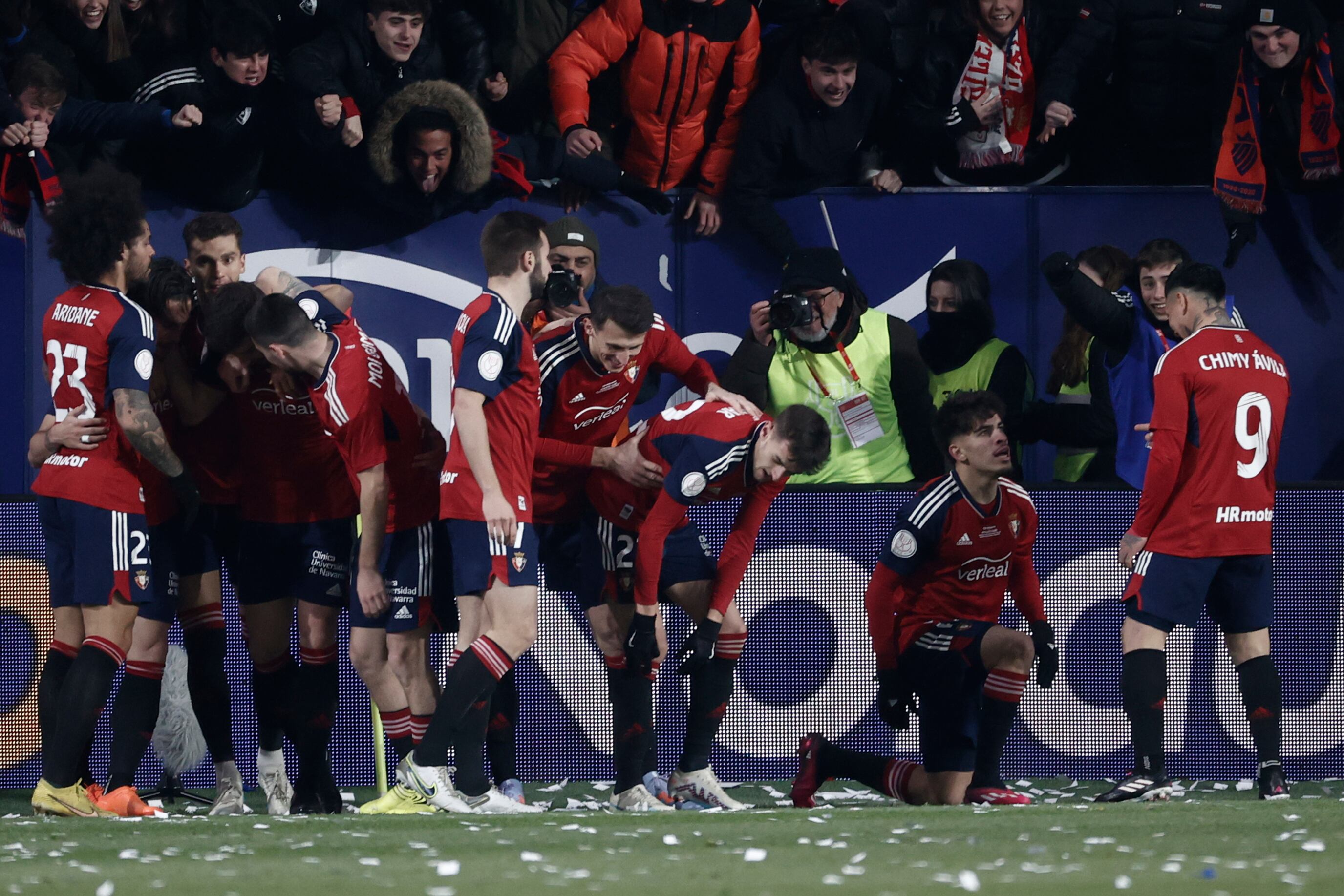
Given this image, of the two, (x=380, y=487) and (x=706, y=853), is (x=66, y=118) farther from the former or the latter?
(x=706, y=853)

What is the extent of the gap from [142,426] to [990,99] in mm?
4738

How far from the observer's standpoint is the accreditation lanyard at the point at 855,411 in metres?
7.84

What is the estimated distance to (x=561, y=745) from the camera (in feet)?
24.9

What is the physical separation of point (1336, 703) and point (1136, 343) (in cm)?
183

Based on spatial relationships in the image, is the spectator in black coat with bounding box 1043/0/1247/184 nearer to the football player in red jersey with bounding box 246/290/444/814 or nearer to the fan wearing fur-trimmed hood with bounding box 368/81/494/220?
the fan wearing fur-trimmed hood with bounding box 368/81/494/220

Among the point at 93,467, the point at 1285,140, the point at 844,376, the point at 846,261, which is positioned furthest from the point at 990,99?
the point at 93,467

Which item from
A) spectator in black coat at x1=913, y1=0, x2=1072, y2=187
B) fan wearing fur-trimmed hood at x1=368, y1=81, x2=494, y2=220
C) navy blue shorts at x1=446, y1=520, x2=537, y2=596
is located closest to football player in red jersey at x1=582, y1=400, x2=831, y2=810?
navy blue shorts at x1=446, y1=520, x2=537, y2=596

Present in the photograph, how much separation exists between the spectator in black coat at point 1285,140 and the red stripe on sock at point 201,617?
508 centimetres

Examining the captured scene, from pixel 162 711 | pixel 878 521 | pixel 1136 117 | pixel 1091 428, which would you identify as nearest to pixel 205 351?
pixel 162 711

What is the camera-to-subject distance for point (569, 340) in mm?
6730

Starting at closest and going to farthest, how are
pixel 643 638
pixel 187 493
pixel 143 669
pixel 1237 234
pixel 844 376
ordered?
1. pixel 187 493
2. pixel 643 638
3. pixel 143 669
4. pixel 844 376
5. pixel 1237 234

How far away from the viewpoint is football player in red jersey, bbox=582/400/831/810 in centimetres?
634

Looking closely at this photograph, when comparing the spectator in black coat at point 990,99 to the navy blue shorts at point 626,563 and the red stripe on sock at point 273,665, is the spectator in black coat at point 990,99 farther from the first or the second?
the red stripe on sock at point 273,665

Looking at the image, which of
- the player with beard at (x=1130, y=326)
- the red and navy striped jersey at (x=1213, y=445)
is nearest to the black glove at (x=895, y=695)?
the red and navy striped jersey at (x=1213, y=445)
